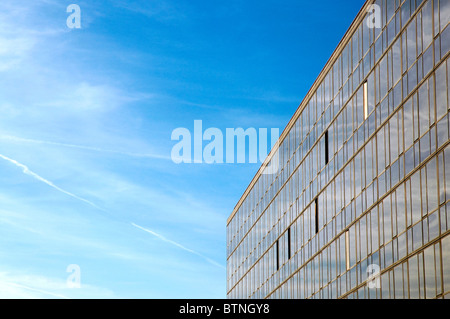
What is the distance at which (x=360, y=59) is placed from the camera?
49.2 metres

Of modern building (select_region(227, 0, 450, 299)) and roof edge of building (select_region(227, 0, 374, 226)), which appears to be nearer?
modern building (select_region(227, 0, 450, 299))

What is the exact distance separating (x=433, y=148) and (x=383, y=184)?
285 inches

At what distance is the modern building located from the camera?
3712 cm

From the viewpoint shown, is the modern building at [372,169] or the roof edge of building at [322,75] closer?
the modern building at [372,169]

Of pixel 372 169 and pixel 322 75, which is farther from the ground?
pixel 322 75

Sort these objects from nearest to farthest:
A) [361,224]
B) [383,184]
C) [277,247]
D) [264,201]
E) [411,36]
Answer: [411,36]
[383,184]
[361,224]
[277,247]
[264,201]

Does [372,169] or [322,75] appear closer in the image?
[372,169]

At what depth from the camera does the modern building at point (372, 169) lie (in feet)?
122

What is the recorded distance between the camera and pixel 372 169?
46.2m

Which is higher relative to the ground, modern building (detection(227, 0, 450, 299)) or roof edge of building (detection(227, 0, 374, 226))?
roof edge of building (detection(227, 0, 374, 226))

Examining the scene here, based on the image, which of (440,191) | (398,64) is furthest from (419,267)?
(398,64)
